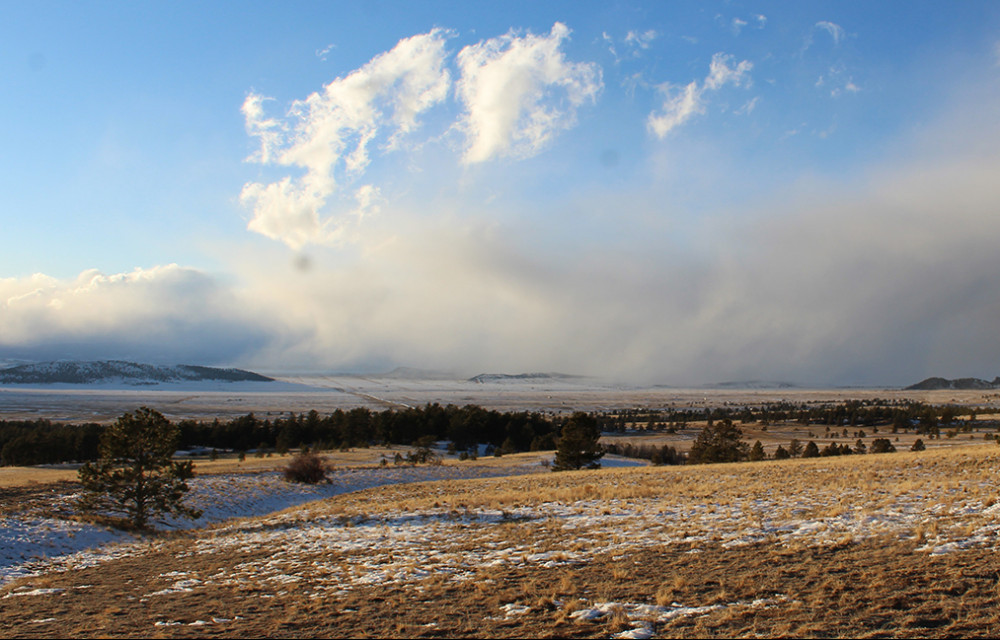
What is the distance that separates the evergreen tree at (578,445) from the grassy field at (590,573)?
24.9 metres

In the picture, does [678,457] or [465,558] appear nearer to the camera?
[465,558]

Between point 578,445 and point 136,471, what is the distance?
29.9 metres

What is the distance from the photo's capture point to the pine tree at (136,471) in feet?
74.5

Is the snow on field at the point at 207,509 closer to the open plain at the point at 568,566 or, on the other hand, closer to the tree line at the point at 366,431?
the open plain at the point at 568,566

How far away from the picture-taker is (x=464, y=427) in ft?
279

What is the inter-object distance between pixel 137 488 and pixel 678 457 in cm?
6069

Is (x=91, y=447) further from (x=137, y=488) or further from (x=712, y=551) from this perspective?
(x=712, y=551)

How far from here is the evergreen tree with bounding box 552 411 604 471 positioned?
1715 inches

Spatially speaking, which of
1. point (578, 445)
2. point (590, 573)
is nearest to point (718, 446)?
point (578, 445)

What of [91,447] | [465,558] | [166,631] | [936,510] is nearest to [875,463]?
[936,510]

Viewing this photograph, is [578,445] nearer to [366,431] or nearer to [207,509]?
[207,509]

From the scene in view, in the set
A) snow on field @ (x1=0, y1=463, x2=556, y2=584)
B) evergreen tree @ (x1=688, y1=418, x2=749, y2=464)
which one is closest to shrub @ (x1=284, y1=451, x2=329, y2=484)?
snow on field @ (x1=0, y1=463, x2=556, y2=584)

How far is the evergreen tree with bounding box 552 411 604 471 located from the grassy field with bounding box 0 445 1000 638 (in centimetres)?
2487

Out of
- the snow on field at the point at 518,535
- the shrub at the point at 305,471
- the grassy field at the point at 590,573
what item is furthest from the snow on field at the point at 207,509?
the grassy field at the point at 590,573
